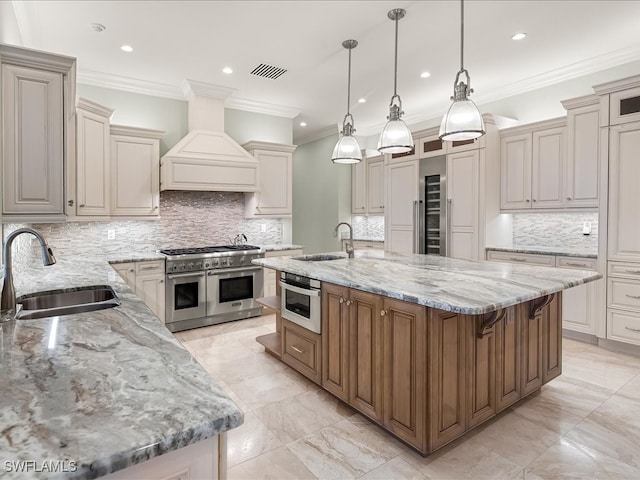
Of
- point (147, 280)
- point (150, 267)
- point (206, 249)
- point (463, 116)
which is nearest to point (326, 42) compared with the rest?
point (463, 116)

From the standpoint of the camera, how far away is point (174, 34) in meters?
3.39

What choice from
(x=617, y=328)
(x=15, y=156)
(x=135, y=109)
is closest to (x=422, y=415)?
(x=15, y=156)

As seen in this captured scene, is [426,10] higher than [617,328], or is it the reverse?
[426,10]

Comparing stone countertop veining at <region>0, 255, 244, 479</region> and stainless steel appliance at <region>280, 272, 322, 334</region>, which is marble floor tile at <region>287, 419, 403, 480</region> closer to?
stainless steel appliance at <region>280, 272, 322, 334</region>

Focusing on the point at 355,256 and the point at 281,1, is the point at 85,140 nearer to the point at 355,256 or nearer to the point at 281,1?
the point at 281,1

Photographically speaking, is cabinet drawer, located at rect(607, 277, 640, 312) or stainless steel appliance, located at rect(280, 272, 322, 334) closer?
stainless steel appliance, located at rect(280, 272, 322, 334)

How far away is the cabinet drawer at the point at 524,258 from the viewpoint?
4052mm

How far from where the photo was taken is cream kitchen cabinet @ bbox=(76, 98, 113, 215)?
3740 millimetres

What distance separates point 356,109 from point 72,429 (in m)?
5.74

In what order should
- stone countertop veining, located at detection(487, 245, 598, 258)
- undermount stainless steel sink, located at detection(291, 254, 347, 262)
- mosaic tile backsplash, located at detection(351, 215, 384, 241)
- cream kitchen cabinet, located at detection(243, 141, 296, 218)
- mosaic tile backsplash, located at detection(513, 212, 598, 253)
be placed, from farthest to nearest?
1. mosaic tile backsplash, located at detection(351, 215, 384, 241)
2. cream kitchen cabinet, located at detection(243, 141, 296, 218)
3. mosaic tile backsplash, located at detection(513, 212, 598, 253)
4. stone countertop veining, located at detection(487, 245, 598, 258)
5. undermount stainless steel sink, located at detection(291, 254, 347, 262)

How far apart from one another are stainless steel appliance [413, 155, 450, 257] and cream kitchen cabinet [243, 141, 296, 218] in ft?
6.42

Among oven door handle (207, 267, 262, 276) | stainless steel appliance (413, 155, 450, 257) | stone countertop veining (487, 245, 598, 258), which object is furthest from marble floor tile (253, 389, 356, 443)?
stainless steel appliance (413, 155, 450, 257)

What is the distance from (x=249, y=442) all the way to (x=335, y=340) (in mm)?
845

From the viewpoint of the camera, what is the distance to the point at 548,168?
4273 millimetres
